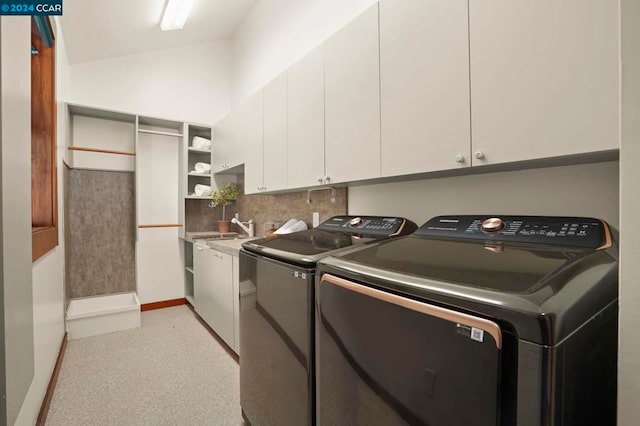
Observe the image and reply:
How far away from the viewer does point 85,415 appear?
176 cm

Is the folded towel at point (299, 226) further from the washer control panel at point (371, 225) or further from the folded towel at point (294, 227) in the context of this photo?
the washer control panel at point (371, 225)

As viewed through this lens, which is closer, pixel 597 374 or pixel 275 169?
pixel 597 374

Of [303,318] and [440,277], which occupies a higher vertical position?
[440,277]

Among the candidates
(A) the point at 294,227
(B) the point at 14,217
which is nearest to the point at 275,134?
(A) the point at 294,227

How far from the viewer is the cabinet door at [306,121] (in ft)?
6.24

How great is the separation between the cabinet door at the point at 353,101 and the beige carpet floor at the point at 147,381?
1633 mm

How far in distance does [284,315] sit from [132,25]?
3.17 m

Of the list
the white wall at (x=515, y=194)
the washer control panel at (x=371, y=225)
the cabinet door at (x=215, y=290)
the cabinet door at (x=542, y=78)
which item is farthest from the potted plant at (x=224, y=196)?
the cabinet door at (x=542, y=78)

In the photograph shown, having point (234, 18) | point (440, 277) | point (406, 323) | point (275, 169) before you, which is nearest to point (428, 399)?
point (406, 323)

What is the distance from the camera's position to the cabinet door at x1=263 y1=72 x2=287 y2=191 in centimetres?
228

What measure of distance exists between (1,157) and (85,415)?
1851mm

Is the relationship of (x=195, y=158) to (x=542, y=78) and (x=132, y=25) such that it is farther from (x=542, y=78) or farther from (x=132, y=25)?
(x=542, y=78)

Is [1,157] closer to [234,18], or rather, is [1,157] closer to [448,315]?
[448,315]

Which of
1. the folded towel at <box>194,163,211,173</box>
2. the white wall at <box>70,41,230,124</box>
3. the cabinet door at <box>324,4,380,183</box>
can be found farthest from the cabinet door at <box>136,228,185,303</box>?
the cabinet door at <box>324,4,380,183</box>
